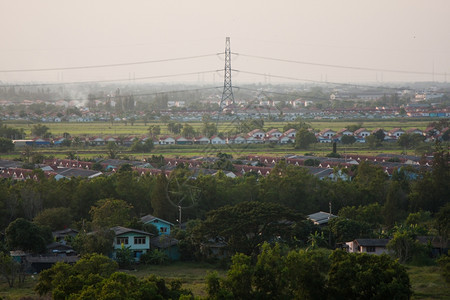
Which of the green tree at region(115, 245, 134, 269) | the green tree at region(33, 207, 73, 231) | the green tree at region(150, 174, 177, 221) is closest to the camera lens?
the green tree at region(115, 245, 134, 269)

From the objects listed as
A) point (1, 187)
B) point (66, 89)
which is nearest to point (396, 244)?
point (1, 187)

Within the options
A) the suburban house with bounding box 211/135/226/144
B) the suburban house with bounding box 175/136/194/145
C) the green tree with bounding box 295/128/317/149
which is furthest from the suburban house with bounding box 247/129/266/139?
the green tree with bounding box 295/128/317/149

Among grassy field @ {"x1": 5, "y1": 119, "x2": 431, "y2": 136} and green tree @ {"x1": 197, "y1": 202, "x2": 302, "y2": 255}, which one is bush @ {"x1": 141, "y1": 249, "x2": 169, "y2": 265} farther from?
grassy field @ {"x1": 5, "y1": 119, "x2": 431, "y2": 136}

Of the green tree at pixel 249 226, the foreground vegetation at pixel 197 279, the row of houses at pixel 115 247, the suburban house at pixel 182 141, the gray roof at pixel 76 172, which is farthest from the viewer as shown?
the suburban house at pixel 182 141

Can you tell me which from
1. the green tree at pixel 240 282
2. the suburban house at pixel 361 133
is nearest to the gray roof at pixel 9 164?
the green tree at pixel 240 282

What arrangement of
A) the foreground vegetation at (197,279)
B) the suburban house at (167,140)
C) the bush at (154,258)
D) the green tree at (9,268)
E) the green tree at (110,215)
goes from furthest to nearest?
the suburban house at (167,140) → the green tree at (110,215) → the bush at (154,258) → the green tree at (9,268) → the foreground vegetation at (197,279)

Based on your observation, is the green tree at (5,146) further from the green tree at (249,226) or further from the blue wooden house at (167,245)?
the green tree at (249,226)

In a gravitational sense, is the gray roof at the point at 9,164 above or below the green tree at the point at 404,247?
above
